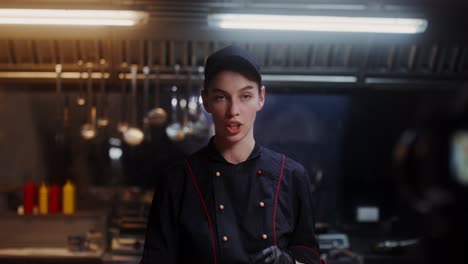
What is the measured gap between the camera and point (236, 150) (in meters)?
1.78

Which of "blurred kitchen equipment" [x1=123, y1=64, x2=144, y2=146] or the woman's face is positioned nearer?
the woman's face

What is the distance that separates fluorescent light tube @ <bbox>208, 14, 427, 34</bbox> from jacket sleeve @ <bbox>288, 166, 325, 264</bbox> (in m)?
1.21

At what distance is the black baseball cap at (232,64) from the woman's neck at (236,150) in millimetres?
186

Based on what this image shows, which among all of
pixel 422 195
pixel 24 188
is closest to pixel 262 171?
pixel 422 195

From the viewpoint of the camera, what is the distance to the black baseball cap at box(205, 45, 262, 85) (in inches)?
67.1

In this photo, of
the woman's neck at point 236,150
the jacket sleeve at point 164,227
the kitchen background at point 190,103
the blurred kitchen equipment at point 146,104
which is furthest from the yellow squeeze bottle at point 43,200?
the woman's neck at point 236,150

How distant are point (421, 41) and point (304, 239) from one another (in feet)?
7.96

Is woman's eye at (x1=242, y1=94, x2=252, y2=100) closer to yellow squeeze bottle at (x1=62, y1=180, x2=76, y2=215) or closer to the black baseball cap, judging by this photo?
the black baseball cap

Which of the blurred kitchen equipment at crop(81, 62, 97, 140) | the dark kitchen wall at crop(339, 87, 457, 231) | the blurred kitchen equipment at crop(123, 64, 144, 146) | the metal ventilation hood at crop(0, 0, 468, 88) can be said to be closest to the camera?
the metal ventilation hood at crop(0, 0, 468, 88)

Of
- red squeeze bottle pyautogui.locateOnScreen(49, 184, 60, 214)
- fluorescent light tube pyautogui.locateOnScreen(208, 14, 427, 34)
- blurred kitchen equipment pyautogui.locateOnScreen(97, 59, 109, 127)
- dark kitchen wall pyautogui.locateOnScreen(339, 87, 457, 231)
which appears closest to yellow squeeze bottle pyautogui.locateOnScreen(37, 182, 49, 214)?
red squeeze bottle pyautogui.locateOnScreen(49, 184, 60, 214)

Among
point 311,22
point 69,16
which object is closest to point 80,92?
point 69,16

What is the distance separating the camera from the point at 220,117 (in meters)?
1.70

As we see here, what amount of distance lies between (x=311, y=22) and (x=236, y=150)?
1277 millimetres

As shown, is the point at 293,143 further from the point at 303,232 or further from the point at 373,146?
the point at 303,232
